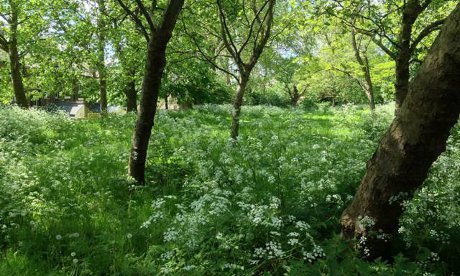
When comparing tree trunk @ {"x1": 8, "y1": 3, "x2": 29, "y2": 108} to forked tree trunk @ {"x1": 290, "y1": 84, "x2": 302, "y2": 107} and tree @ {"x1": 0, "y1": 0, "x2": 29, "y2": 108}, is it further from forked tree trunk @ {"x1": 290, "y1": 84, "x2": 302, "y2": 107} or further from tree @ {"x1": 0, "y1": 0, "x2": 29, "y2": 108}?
forked tree trunk @ {"x1": 290, "y1": 84, "x2": 302, "y2": 107}

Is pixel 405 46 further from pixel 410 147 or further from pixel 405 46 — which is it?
pixel 410 147

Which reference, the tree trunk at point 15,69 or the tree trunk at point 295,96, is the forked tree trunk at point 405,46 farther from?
the tree trunk at point 295,96

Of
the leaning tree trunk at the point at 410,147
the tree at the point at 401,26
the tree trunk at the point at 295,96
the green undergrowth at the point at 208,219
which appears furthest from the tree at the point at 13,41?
the tree trunk at the point at 295,96

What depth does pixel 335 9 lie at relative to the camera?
10.1 metres

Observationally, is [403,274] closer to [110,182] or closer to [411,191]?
[411,191]

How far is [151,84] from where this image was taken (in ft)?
21.9

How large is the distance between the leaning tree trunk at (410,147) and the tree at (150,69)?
3897 mm

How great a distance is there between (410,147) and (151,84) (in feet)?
14.4

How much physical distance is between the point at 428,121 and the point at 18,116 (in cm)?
1307

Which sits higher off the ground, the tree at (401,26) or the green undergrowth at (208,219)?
the tree at (401,26)

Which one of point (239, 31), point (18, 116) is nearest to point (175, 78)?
point (239, 31)

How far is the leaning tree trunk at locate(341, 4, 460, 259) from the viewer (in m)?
3.48

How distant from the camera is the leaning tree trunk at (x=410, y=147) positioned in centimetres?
348

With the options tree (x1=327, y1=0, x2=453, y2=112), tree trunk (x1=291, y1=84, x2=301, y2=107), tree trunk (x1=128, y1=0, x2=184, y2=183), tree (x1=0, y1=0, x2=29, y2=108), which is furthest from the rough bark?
tree trunk (x1=291, y1=84, x2=301, y2=107)
